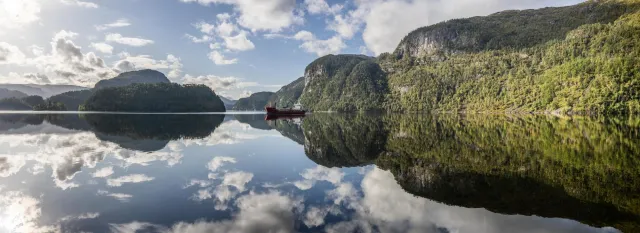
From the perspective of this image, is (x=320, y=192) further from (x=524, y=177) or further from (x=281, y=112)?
(x=281, y=112)

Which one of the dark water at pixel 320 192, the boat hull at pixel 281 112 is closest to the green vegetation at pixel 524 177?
the dark water at pixel 320 192

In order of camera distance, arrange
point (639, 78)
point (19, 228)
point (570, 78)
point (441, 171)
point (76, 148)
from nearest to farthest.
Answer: point (19, 228), point (441, 171), point (76, 148), point (639, 78), point (570, 78)

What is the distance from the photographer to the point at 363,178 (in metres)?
16.5

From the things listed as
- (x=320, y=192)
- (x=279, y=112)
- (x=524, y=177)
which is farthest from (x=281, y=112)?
(x=320, y=192)

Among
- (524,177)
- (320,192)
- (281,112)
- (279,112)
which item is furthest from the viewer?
(281,112)

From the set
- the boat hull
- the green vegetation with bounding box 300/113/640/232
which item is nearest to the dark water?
the green vegetation with bounding box 300/113/640/232

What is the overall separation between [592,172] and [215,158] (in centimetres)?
2117

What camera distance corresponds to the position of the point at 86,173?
1612 centimetres

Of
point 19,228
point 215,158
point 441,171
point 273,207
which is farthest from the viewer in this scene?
point 215,158

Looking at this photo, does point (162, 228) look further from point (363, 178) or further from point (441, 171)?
point (441, 171)

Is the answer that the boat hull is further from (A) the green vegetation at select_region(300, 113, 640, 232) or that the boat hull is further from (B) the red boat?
(A) the green vegetation at select_region(300, 113, 640, 232)

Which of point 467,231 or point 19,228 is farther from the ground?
point 19,228

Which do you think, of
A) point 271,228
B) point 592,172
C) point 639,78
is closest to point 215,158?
point 271,228

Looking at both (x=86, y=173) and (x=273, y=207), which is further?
(x=86, y=173)
